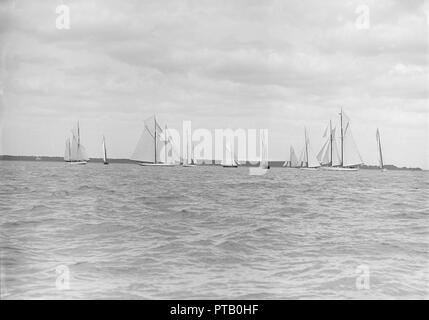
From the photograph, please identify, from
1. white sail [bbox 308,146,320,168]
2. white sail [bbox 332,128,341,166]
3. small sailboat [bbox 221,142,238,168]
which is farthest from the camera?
small sailboat [bbox 221,142,238,168]

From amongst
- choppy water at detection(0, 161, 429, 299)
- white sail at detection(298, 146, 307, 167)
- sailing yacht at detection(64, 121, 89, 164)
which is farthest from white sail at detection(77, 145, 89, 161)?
choppy water at detection(0, 161, 429, 299)

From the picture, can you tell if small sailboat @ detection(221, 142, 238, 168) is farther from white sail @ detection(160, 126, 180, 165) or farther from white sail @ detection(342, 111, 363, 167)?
white sail @ detection(342, 111, 363, 167)

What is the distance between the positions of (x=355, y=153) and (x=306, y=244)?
94.1 metres

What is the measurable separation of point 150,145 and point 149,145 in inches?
14.4

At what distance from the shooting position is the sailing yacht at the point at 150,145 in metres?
107

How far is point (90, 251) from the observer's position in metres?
13.2

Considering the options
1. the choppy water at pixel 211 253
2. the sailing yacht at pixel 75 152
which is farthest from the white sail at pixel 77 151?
the choppy water at pixel 211 253

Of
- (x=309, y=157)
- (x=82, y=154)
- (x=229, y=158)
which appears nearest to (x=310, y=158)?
(x=309, y=157)

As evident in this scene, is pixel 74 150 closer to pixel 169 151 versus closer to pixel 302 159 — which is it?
pixel 169 151

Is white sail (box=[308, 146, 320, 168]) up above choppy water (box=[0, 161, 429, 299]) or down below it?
above

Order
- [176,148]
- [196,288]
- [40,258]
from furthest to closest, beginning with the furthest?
[176,148], [40,258], [196,288]

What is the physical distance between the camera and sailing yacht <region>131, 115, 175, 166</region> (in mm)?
106956
